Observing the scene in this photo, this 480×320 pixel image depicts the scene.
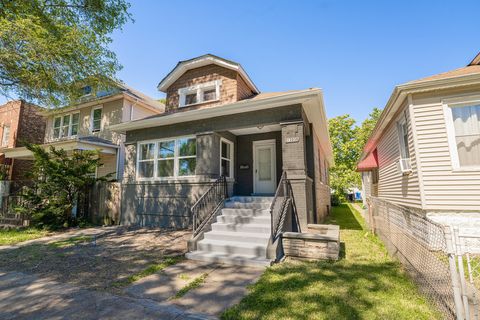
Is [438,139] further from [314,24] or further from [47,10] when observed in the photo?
[47,10]

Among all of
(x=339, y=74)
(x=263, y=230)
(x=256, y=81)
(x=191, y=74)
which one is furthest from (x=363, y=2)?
(x=263, y=230)

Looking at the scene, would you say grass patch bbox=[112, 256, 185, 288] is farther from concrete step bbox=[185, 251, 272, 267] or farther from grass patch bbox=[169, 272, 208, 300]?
grass patch bbox=[169, 272, 208, 300]

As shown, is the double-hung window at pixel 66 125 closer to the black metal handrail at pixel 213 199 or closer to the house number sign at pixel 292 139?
the black metal handrail at pixel 213 199

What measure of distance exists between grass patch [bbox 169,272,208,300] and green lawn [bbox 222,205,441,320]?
935mm

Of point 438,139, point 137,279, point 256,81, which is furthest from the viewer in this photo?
point 256,81

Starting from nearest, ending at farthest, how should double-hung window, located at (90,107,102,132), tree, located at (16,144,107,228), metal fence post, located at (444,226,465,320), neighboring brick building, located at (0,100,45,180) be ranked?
metal fence post, located at (444,226,465,320) < tree, located at (16,144,107,228) < double-hung window, located at (90,107,102,132) < neighboring brick building, located at (0,100,45,180)

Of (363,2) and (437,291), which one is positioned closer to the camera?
(437,291)

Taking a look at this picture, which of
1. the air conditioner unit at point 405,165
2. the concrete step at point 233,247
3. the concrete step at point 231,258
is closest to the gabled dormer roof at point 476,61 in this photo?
the air conditioner unit at point 405,165

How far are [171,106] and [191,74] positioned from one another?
70.8 inches

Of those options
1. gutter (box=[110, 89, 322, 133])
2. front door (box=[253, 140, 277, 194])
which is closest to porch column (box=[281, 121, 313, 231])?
gutter (box=[110, 89, 322, 133])

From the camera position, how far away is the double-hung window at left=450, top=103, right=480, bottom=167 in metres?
6.12

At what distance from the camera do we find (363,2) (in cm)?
830

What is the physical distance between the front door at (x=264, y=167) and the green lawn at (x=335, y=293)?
476 cm

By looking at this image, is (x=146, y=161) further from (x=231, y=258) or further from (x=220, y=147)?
(x=231, y=258)
